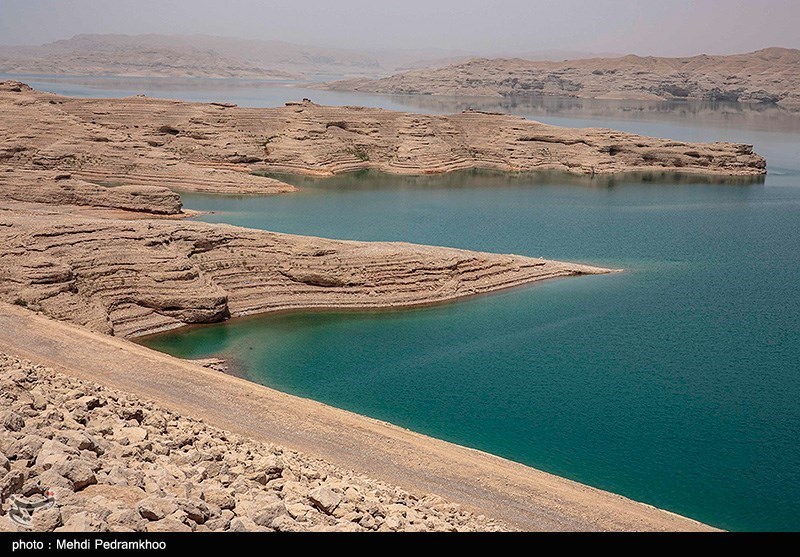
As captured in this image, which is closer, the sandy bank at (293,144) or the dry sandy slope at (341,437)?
the dry sandy slope at (341,437)

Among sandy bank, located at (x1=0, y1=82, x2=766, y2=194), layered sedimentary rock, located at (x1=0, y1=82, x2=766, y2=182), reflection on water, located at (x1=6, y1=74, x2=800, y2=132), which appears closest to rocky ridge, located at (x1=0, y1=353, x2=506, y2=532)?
sandy bank, located at (x1=0, y1=82, x2=766, y2=194)

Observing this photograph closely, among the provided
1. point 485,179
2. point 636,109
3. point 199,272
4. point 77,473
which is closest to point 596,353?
point 199,272

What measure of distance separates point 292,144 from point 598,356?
180 feet

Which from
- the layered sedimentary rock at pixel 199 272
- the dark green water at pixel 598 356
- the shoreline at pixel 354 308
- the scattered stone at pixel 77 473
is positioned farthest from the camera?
the shoreline at pixel 354 308

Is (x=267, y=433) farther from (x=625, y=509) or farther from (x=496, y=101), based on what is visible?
(x=496, y=101)

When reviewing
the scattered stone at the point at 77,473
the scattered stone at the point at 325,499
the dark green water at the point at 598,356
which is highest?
the scattered stone at the point at 77,473

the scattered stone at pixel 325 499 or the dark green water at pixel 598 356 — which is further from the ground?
the scattered stone at pixel 325 499

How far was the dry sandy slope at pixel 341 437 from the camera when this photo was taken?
685 inches

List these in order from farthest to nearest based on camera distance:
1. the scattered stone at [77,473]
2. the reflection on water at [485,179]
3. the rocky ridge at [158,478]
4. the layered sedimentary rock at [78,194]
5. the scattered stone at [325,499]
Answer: the reflection on water at [485,179], the layered sedimentary rock at [78,194], the scattered stone at [325,499], the scattered stone at [77,473], the rocky ridge at [158,478]

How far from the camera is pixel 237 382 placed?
75.4ft

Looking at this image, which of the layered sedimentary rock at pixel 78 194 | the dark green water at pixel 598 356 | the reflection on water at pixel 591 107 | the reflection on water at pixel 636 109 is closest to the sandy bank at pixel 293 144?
the layered sedimentary rock at pixel 78 194

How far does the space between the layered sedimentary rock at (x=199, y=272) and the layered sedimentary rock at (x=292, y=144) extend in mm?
28820

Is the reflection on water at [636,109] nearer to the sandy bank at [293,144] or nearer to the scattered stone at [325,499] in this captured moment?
the sandy bank at [293,144]

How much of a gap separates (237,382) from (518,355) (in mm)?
10909
